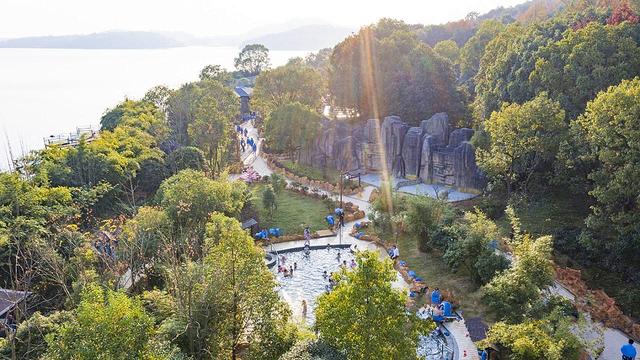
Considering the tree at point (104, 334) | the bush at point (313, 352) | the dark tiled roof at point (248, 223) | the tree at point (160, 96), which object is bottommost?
the dark tiled roof at point (248, 223)

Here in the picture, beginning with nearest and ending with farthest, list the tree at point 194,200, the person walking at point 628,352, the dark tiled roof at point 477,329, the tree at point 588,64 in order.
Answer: the person walking at point 628,352
the dark tiled roof at point 477,329
the tree at point 194,200
the tree at point 588,64

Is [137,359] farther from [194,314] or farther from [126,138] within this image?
[126,138]

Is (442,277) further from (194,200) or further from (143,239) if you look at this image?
(143,239)

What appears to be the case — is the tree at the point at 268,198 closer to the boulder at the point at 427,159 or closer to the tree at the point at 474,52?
the boulder at the point at 427,159

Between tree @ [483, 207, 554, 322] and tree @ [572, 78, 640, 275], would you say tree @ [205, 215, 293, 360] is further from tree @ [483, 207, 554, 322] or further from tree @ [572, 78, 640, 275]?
tree @ [572, 78, 640, 275]

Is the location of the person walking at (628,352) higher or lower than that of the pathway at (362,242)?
higher

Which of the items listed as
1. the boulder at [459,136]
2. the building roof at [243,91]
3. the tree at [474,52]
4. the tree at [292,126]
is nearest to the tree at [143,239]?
the tree at [292,126]
